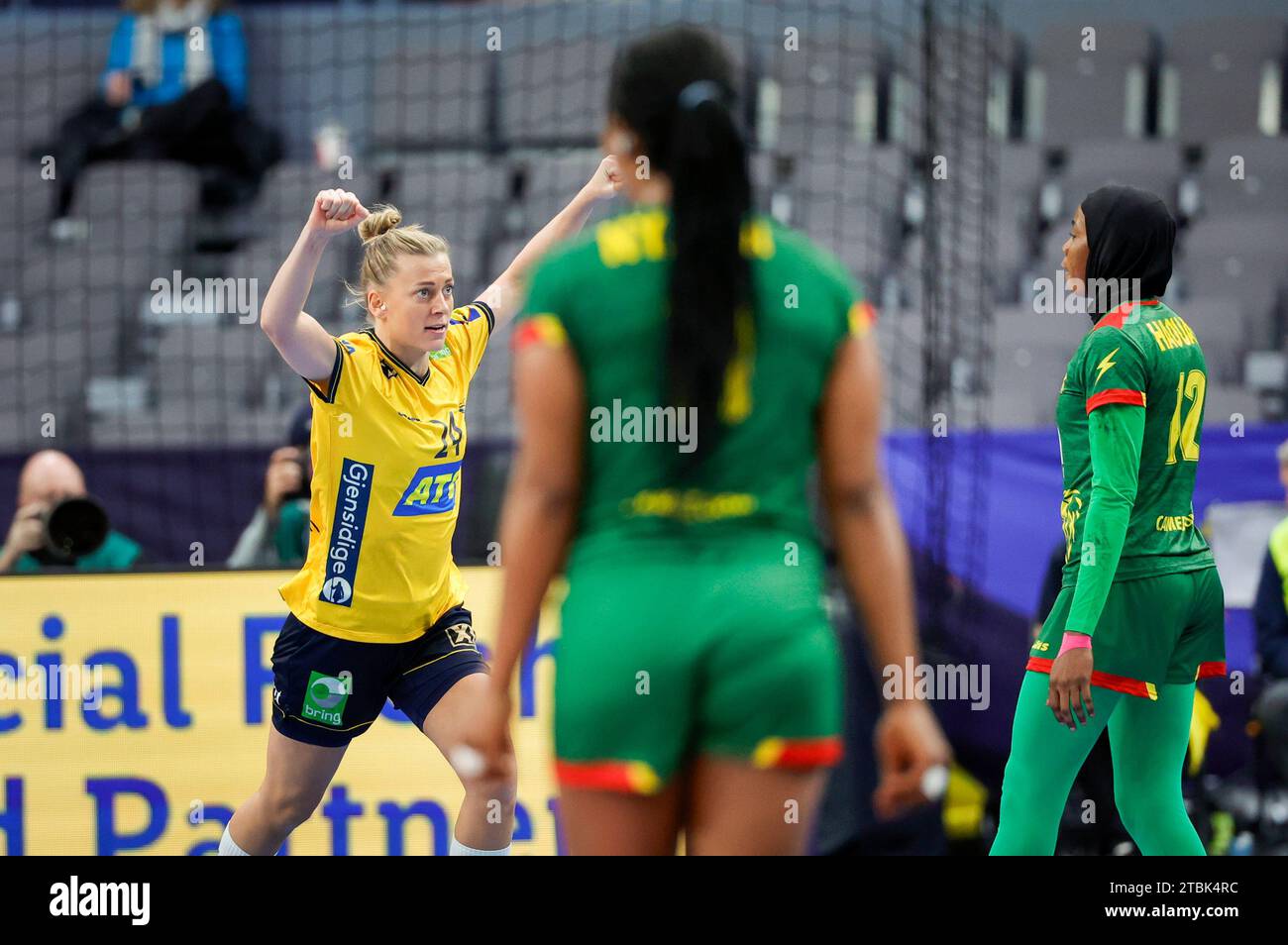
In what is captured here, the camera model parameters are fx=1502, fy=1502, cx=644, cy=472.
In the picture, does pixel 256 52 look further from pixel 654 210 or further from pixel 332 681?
pixel 654 210

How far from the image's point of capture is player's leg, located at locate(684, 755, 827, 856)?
76.1 inches

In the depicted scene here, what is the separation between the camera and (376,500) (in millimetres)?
3244

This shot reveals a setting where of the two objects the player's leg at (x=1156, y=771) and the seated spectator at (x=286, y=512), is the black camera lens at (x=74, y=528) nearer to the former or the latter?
the seated spectator at (x=286, y=512)

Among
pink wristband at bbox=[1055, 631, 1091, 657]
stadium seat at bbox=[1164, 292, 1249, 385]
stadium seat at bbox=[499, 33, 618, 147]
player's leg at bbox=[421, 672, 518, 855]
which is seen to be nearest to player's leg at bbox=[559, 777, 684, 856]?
player's leg at bbox=[421, 672, 518, 855]

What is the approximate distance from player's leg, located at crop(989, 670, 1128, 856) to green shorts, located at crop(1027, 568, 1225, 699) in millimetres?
79

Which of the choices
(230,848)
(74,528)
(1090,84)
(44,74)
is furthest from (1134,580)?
(44,74)

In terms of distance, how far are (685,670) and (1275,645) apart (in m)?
3.42

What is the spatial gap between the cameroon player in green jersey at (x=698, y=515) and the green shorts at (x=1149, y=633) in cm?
125

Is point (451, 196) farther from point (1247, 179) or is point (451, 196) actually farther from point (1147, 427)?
point (1147, 427)

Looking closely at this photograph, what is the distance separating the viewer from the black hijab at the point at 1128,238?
3.12 meters

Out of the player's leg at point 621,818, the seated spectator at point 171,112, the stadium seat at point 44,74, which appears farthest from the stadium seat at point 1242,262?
the player's leg at point 621,818

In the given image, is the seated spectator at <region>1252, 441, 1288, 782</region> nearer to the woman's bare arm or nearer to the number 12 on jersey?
the number 12 on jersey

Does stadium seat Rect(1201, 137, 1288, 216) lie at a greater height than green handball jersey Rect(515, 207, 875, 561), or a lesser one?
greater
